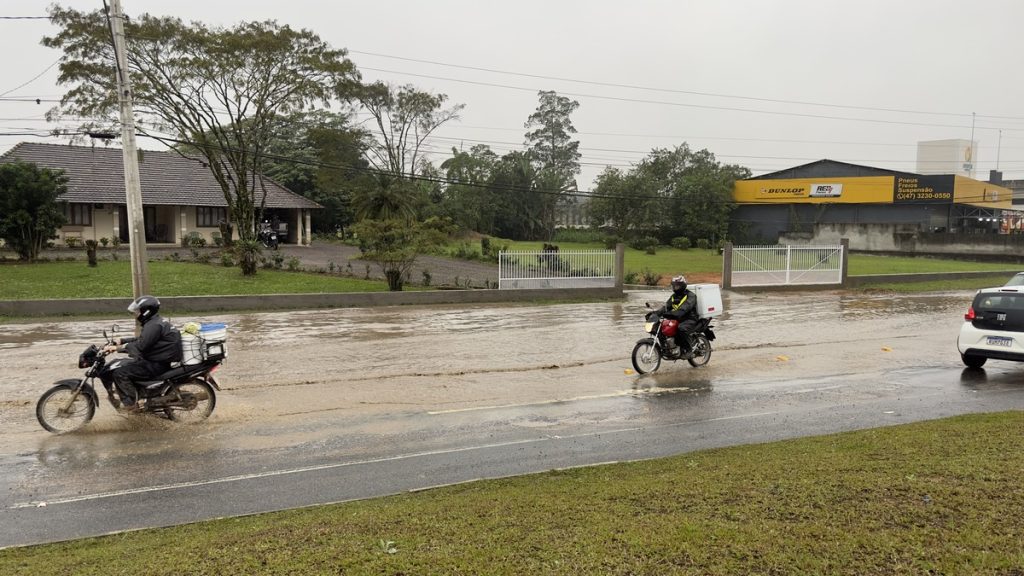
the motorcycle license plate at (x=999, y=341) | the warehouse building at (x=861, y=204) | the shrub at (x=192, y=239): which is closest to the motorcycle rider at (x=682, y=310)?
the motorcycle license plate at (x=999, y=341)

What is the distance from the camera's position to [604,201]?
62.3 m

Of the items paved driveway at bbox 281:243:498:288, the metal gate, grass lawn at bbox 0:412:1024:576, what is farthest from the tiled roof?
grass lawn at bbox 0:412:1024:576

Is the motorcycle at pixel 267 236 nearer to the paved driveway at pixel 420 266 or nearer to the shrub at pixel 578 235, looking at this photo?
the paved driveway at pixel 420 266

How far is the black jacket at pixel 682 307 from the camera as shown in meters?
11.9

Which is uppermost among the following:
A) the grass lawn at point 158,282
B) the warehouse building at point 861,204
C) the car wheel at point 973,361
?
the warehouse building at point 861,204

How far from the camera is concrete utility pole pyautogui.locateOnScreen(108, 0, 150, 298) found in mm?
14383

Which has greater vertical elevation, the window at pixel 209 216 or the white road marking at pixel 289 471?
the window at pixel 209 216

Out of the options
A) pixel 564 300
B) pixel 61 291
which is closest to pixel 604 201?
pixel 564 300

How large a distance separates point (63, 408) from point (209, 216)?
3996 cm

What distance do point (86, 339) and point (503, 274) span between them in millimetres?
13179

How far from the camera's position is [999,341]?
11492mm

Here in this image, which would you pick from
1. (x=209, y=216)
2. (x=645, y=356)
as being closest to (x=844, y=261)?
(x=645, y=356)

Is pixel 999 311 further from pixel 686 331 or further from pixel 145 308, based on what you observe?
pixel 145 308

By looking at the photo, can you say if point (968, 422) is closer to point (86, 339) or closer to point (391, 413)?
point (391, 413)
